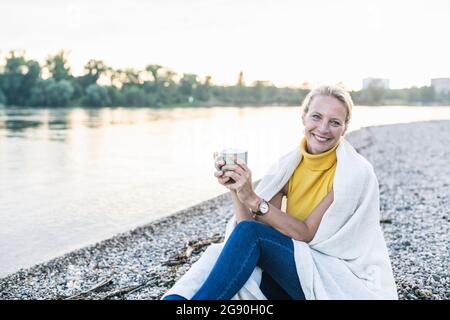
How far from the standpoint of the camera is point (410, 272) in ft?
15.1

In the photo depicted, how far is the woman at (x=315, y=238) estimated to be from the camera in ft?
8.75

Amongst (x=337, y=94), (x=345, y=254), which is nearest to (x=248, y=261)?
(x=345, y=254)

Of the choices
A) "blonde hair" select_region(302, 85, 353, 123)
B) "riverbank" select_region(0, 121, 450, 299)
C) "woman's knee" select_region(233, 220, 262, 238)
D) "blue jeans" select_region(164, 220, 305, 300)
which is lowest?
"riverbank" select_region(0, 121, 450, 299)

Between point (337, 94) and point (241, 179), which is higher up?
point (337, 94)

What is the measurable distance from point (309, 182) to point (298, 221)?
0.97 ft

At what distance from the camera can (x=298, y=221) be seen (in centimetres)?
280

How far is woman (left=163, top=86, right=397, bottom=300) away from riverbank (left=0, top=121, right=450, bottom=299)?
1.50 meters

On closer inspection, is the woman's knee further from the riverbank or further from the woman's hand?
the riverbank

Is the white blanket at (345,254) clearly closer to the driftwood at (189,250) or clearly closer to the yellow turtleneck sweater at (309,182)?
the yellow turtleneck sweater at (309,182)

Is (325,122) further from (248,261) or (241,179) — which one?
(248,261)

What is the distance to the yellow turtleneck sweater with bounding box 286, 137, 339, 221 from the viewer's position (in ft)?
9.54

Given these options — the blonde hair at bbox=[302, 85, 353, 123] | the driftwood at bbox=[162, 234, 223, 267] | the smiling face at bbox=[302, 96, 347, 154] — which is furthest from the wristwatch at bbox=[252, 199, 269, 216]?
the driftwood at bbox=[162, 234, 223, 267]

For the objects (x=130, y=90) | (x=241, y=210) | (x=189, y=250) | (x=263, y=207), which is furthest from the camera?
(x=130, y=90)
